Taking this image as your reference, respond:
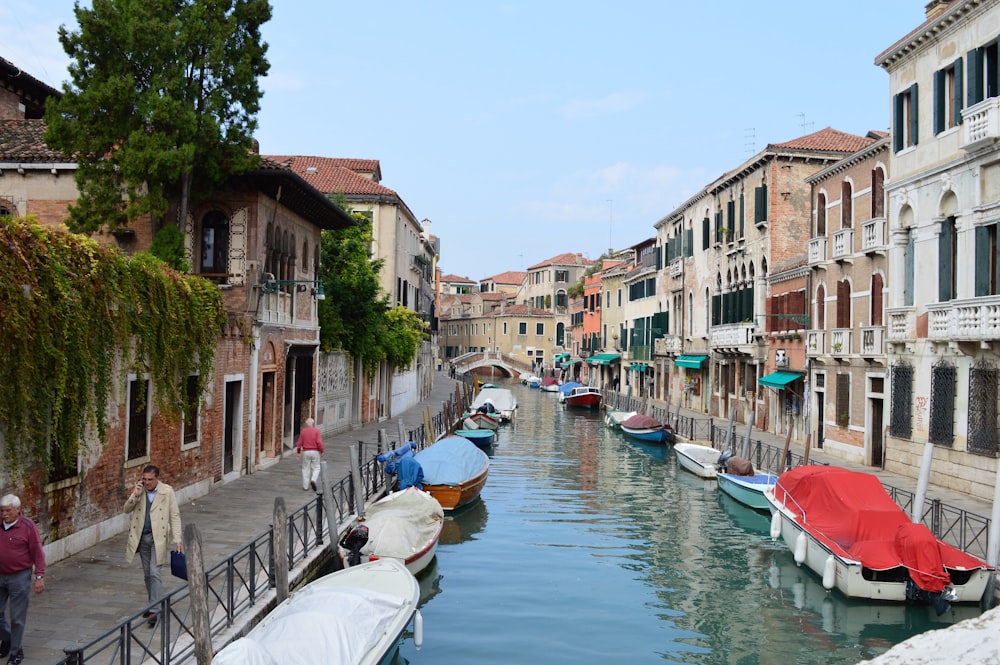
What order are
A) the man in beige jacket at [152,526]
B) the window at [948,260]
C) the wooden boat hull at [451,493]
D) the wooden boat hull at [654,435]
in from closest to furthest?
the man in beige jacket at [152,526] < the window at [948,260] < the wooden boat hull at [451,493] < the wooden boat hull at [654,435]

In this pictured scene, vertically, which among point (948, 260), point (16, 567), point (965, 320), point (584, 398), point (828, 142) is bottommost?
point (584, 398)

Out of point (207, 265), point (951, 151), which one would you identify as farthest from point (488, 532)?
point (951, 151)

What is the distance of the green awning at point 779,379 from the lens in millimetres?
26203

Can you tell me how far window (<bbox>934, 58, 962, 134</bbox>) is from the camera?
16.8 meters

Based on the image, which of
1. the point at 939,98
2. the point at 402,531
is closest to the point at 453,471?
the point at 402,531

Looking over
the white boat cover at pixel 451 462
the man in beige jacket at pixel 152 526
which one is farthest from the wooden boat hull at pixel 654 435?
the man in beige jacket at pixel 152 526

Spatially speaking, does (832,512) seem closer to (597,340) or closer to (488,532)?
(488,532)

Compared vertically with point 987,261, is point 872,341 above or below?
below

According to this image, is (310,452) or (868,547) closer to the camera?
(868,547)

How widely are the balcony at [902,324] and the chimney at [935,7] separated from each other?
6.03m

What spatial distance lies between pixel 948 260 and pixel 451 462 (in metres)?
10.6

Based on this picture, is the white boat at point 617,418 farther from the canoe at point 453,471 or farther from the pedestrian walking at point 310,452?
the pedestrian walking at point 310,452

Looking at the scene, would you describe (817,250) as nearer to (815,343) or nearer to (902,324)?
(815,343)

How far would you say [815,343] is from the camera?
2417 centimetres
